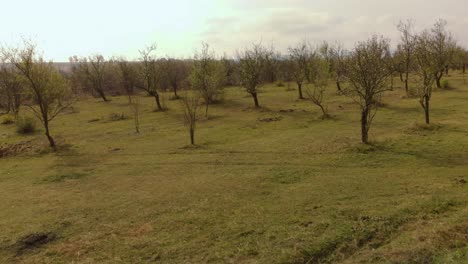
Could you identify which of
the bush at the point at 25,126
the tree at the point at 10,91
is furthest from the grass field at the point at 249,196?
the tree at the point at 10,91

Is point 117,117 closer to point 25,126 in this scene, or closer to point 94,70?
point 25,126

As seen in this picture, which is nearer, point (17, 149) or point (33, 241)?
point (33, 241)

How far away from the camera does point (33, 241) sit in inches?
467

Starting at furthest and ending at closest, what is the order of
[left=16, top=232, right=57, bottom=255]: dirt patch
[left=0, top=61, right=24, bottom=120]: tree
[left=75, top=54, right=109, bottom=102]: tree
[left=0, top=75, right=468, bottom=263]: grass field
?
[left=75, top=54, right=109, bottom=102]: tree, [left=0, top=61, right=24, bottom=120]: tree, [left=16, top=232, right=57, bottom=255]: dirt patch, [left=0, top=75, right=468, bottom=263]: grass field

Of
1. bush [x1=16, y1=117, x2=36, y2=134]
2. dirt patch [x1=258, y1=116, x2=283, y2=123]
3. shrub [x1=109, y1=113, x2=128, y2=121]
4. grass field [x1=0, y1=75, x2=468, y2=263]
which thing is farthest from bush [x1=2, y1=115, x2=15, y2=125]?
dirt patch [x1=258, y1=116, x2=283, y2=123]

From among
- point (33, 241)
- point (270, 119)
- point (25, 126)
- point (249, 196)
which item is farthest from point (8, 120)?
point (249, 196)

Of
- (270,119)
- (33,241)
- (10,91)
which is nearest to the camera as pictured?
(33,241)

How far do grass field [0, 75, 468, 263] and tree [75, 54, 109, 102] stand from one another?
117 feet

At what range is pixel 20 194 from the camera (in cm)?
1712

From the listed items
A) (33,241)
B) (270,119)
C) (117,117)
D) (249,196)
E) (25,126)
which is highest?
(117,117)

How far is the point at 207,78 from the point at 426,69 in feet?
71.7

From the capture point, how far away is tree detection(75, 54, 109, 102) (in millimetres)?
62803

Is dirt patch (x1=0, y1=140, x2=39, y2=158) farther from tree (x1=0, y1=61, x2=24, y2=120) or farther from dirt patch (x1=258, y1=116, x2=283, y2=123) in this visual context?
tree (x1=0, y1=61, x2=24, y2=120)

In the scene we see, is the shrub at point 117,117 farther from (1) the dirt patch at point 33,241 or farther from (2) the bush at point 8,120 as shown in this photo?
(1) the dirt patch at point 33,241
